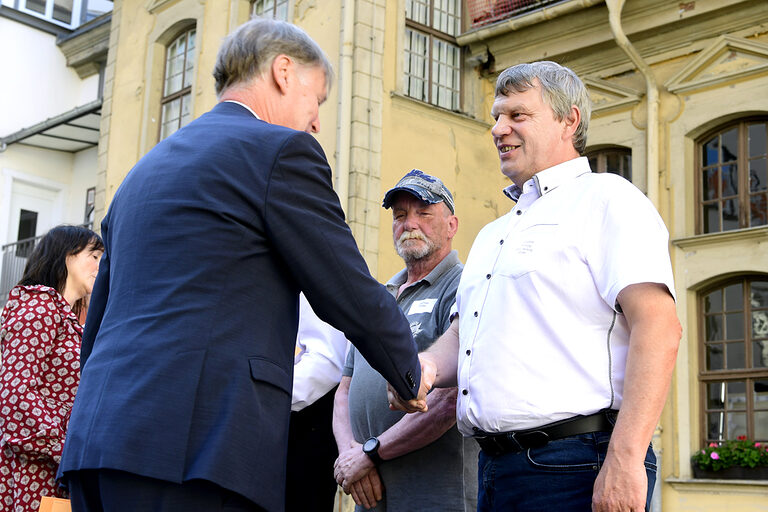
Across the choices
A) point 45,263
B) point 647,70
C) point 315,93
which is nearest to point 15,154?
point 647,70

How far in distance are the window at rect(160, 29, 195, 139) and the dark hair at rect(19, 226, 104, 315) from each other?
12341 millimetres

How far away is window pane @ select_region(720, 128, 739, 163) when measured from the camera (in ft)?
41.2

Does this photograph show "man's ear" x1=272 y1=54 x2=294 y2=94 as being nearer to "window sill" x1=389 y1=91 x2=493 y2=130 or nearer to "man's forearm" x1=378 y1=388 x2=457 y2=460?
"man's forearm" x1=378 y1=388 x2=457 y2=460

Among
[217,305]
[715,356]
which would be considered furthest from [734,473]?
[217,305]

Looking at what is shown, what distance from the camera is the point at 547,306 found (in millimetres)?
2977

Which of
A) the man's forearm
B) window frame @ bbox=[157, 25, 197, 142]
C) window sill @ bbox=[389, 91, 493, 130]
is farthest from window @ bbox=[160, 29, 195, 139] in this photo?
the man's forearm

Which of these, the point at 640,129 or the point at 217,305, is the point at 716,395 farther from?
the point at 217,305

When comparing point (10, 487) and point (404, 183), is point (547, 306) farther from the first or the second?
point (10, 487)

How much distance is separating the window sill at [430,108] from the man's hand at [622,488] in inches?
456

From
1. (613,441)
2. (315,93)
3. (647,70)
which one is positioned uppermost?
(647,70)

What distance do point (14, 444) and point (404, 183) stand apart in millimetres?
2211

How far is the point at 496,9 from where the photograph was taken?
14.8m

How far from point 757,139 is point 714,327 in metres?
2.48

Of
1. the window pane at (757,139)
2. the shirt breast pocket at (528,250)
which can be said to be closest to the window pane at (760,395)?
the window pane at (757,139)
